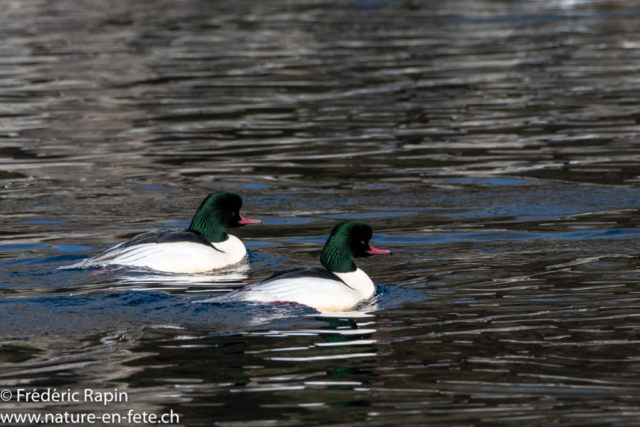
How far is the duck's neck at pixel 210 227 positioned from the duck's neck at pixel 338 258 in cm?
217

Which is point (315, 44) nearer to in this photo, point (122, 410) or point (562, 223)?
point (562, 223)

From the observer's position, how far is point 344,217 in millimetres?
12664

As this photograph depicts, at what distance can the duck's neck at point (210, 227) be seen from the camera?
11.0 m

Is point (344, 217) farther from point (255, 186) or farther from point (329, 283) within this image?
point (329, 283)

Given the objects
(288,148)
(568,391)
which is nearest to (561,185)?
(288,148)

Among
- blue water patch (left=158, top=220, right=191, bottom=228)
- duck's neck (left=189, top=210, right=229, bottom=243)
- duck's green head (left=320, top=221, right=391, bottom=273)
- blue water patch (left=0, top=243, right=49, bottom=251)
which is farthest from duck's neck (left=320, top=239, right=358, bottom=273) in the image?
blue water patch (left=158, top=220, right=191, bottom=228)

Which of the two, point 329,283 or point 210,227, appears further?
point 210,227

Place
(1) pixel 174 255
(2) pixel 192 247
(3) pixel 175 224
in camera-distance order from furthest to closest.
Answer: (3) pixel 175 224, (2) pixel 192 247, (1) pixel 174 255

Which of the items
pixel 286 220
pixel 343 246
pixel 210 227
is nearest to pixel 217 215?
pixel 210 227

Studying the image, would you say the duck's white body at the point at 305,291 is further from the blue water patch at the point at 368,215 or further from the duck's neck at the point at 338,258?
the blue water patch at the point at 368,215

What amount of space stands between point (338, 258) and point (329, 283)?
16.6 inches

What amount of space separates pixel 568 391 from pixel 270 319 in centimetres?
258

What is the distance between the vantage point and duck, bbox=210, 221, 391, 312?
27.9ft

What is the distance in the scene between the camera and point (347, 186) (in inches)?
565
